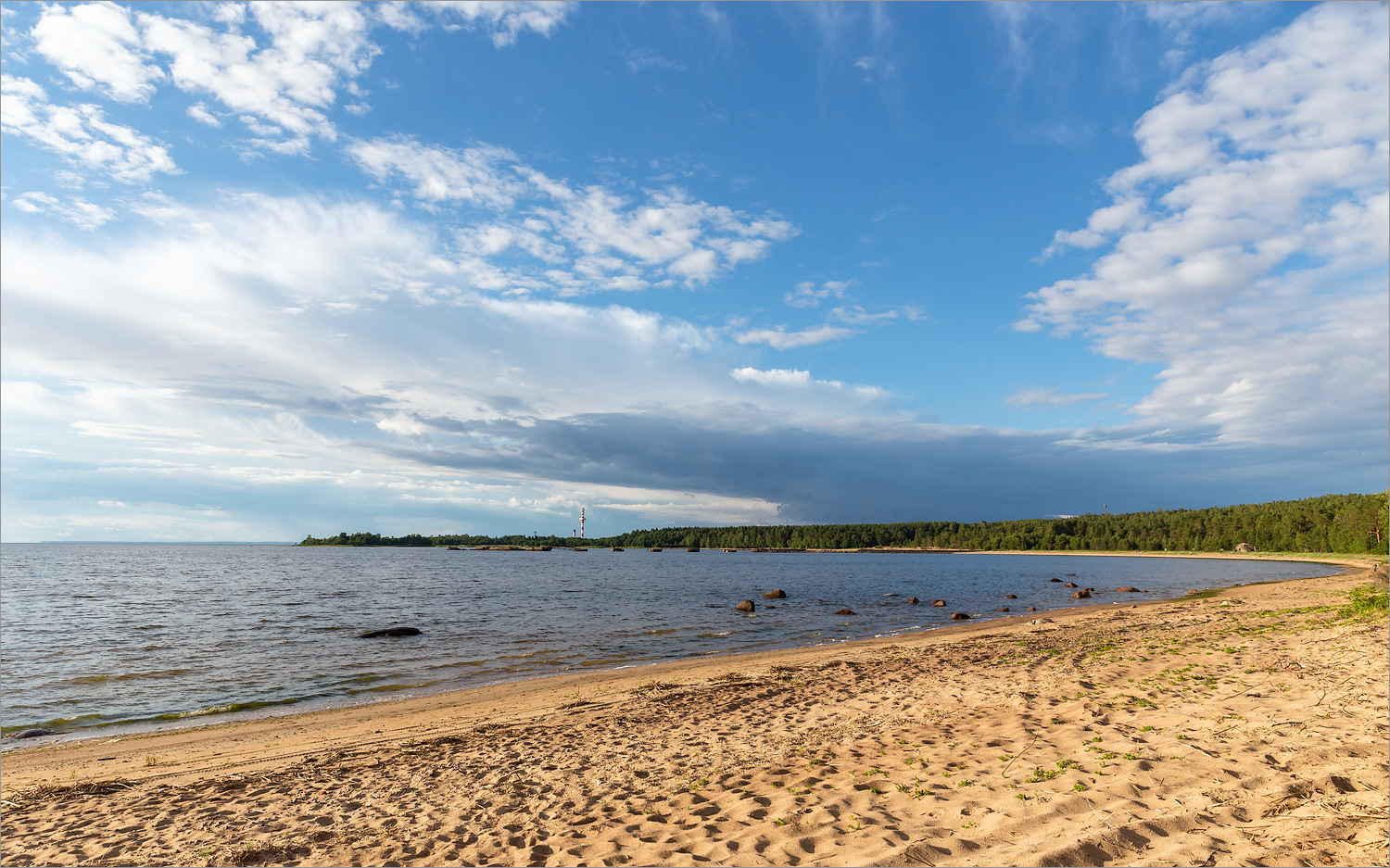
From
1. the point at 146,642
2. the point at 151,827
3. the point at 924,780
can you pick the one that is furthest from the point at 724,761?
the point at 146,642

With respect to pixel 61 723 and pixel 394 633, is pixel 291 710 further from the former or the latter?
pixel 394 633

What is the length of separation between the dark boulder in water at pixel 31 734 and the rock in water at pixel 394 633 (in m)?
16.0

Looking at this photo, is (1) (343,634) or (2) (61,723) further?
(1) (343,634)

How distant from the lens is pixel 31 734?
16578 millimetres

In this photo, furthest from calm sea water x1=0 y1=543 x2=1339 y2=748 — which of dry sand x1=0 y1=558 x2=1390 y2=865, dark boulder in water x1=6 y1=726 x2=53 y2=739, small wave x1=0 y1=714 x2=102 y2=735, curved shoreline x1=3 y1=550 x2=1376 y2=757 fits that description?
dry sand x1=0 y1=558 x2=1390 y2=865

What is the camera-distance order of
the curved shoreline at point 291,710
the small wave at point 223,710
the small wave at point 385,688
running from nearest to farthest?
1. the curved shoreline at point 291,710
2. the small wave at point 223,710
3. the small wave at point 385,688

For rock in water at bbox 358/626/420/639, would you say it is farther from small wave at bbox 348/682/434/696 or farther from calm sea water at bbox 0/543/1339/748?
small wave at bbox 348/682/434/696

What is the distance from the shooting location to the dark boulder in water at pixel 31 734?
1640 cm

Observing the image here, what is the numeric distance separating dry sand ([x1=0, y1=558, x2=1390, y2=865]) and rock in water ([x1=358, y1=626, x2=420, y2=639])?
16.5 metres

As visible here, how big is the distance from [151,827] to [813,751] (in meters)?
10.7

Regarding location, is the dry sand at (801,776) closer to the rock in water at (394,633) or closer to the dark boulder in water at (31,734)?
the dark boulder in water at (31,734)

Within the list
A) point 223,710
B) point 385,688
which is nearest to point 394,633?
point 385,688

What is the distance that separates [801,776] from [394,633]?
30.3m

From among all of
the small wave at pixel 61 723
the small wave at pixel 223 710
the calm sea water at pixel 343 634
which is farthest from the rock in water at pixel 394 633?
the small wave at pixel 61 723
